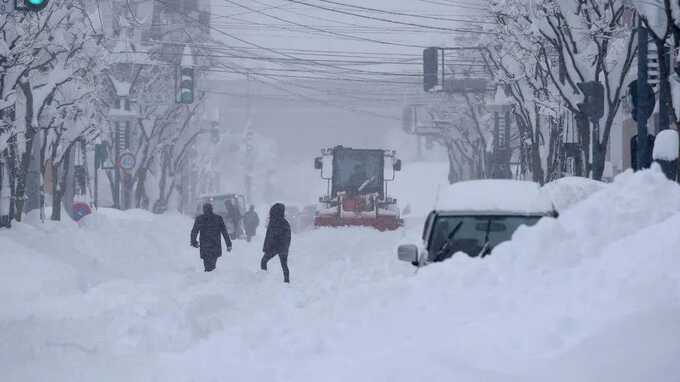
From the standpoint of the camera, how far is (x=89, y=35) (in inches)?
1030

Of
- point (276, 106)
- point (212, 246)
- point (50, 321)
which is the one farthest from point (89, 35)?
point (276, 106)

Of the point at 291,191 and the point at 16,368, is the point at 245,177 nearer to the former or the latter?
the point at 291,191

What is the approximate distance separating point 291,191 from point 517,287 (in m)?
134

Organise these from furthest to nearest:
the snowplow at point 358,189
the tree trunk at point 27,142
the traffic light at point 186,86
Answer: the traffic light at point 186,86
the snowplow at point 358,189
the tree trunk at point 27,142

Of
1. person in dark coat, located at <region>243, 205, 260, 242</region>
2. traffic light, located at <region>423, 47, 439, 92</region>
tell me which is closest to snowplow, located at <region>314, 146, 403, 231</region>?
traffic light, located at <region>423, 47, 439, 92</region>

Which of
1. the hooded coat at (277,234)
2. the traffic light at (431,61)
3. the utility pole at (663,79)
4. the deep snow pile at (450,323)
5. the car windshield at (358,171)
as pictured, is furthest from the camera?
the car windshield at (358,171)

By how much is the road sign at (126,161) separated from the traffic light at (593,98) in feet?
58.8

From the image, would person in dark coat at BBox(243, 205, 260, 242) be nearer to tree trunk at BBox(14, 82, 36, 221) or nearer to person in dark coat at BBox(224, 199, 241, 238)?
person in dark coat at BBox(224, 199, 241, 238)

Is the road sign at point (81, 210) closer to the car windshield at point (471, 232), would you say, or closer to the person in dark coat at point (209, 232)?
the person in dark coat at point (209, 232)

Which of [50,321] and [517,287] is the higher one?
[517,287]

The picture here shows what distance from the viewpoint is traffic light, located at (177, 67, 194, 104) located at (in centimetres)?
3625

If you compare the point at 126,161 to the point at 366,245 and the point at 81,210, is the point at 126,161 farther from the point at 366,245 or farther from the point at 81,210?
the point at 366,245

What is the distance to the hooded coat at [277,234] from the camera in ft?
59.1

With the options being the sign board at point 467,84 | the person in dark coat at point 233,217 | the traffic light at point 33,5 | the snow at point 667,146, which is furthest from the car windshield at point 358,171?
the traffic light at point 33,5
